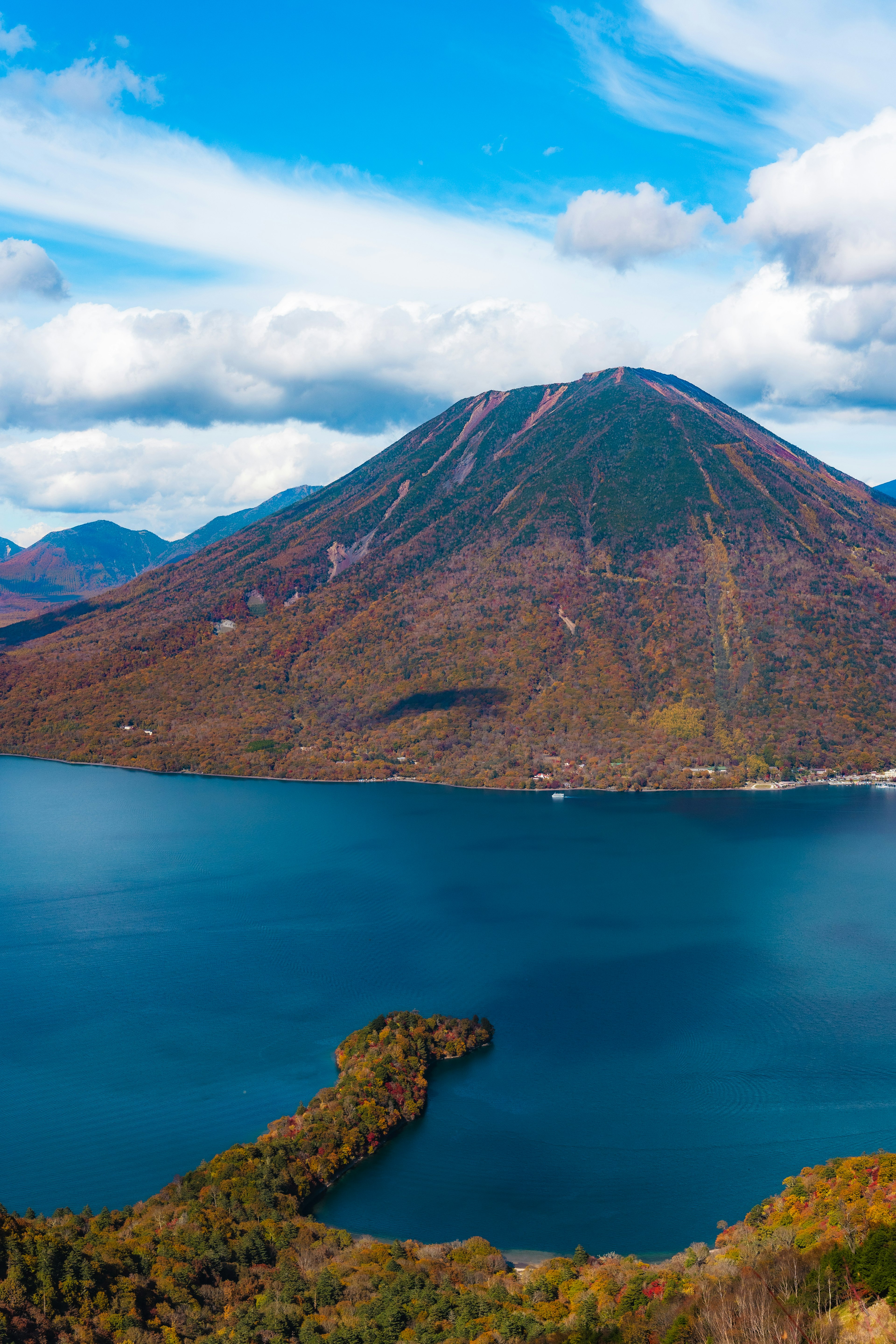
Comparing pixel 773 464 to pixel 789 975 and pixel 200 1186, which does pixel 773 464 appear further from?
pixel 200 1186

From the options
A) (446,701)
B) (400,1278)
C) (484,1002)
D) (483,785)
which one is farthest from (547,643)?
(400,1278)

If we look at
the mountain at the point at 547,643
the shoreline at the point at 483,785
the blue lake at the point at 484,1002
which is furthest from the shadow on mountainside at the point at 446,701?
the blue lake at the point at 484,1002

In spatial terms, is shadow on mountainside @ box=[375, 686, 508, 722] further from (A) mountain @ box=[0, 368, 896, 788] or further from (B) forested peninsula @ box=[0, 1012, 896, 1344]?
(B) forested peninsula @ box=[0, 1012, 896, 1344]

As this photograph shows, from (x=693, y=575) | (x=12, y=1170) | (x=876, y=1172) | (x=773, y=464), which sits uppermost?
(x=773, y=464)

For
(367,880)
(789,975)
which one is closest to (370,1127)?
(789,975)

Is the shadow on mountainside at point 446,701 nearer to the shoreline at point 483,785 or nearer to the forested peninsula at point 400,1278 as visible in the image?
the shoreline at point 483,785
